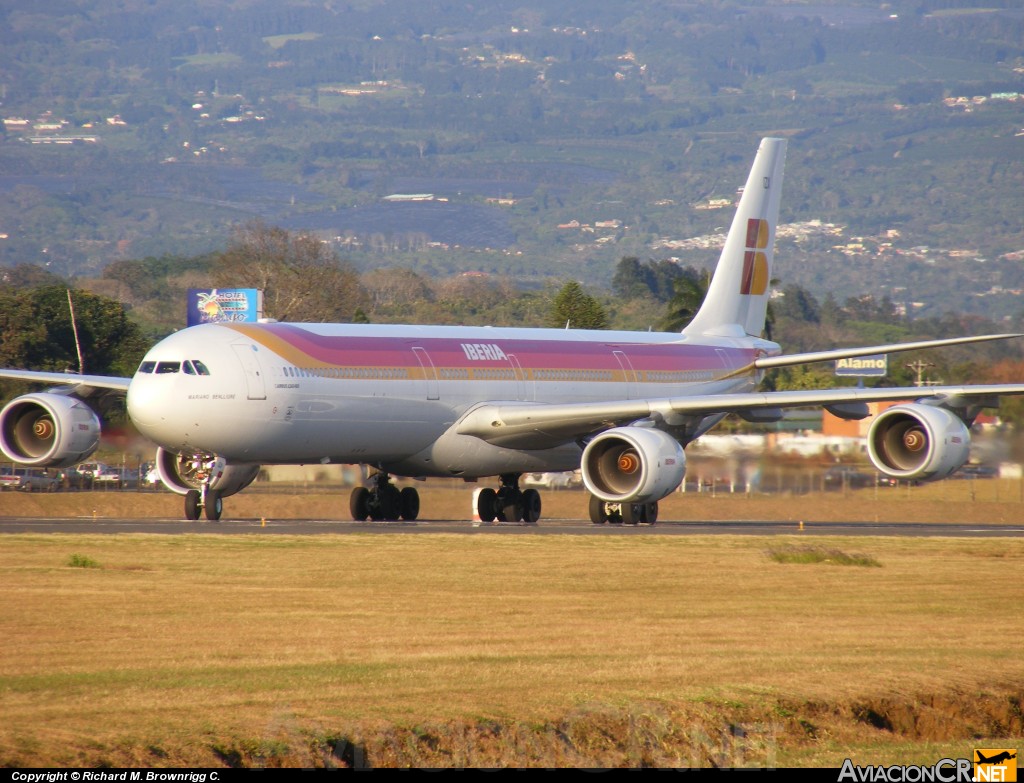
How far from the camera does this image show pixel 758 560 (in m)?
24.1

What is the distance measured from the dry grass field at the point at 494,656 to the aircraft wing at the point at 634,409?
7297 millimetres

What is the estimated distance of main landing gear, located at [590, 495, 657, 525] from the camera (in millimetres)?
32406

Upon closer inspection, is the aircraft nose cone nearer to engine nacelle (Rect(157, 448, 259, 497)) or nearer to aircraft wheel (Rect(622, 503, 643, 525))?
engine nacelle (Rect(157, 448, 259, 497))

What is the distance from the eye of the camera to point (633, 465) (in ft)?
102

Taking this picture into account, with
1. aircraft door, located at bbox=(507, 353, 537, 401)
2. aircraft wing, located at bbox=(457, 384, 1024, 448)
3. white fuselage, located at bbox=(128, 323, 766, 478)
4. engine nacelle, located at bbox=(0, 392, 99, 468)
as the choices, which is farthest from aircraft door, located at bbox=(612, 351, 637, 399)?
engine nacelle, located at bbox=(0, 392, 99, 468)

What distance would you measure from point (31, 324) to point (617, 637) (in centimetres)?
5612

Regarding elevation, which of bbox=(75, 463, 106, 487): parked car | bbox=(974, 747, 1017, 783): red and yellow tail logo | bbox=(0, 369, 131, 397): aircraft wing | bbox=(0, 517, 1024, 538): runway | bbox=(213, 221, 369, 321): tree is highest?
bbox=(213, 221, 369, 321): tree

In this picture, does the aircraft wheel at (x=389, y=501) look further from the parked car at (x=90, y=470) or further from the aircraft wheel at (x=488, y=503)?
the parked car at (x=90, y=470)

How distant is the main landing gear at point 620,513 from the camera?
1276 inches

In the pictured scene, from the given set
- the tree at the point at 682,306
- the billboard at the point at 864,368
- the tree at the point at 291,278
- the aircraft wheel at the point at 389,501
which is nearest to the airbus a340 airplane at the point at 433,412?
the aircraft wheel at the point at 389,501

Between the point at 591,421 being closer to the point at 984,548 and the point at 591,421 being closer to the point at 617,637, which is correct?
the point at 984,548

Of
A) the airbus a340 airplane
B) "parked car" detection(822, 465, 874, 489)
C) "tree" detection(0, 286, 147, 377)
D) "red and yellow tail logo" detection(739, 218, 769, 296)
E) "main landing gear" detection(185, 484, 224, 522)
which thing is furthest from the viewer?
"tree" detection(0, 286, 147, 377)

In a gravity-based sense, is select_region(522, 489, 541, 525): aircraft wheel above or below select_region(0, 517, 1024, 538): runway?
above

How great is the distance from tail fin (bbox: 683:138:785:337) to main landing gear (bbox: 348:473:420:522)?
946cm
